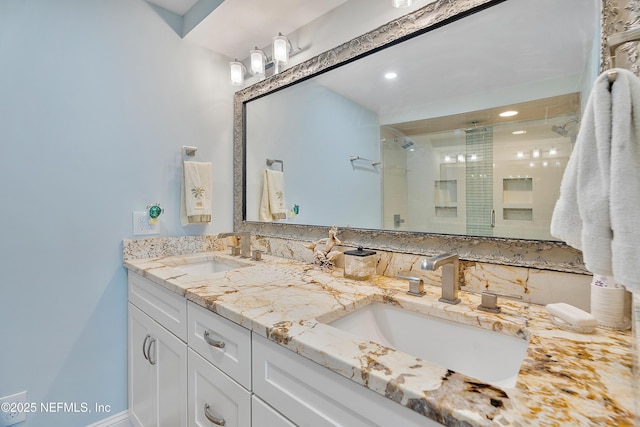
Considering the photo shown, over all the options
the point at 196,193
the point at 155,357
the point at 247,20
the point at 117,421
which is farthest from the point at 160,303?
the point at 247,20

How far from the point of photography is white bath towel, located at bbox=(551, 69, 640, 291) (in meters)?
0.39

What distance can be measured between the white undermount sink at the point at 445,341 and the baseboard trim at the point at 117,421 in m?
1.37

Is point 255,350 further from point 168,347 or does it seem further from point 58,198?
point 58,198

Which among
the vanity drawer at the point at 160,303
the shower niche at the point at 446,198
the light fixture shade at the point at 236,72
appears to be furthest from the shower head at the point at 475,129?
the light fixture shade at the point at 236,72

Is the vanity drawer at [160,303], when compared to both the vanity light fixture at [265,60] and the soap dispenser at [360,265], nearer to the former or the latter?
the soap dispenser at [360,265]

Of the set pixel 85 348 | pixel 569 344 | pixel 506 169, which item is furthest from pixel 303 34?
pixel 85 348

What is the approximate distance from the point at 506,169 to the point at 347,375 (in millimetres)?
758

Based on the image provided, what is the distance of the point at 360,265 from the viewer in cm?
111

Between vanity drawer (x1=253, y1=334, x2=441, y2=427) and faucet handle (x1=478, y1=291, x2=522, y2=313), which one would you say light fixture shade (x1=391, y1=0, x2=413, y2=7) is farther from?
vanity drawer (x1=253, y1=334, x2=441, y2=427)

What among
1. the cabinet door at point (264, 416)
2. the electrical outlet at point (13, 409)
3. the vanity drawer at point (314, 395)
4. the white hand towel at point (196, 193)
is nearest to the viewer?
the vanity drawer at point (314, 395)

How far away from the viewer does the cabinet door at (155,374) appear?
41.8 inches

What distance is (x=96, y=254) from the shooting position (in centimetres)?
140

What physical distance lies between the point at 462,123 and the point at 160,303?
133 cm

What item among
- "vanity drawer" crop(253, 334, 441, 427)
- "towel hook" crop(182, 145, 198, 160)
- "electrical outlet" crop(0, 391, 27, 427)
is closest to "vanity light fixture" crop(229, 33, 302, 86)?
"towel hook" crop(182, 145, 198, 160)
